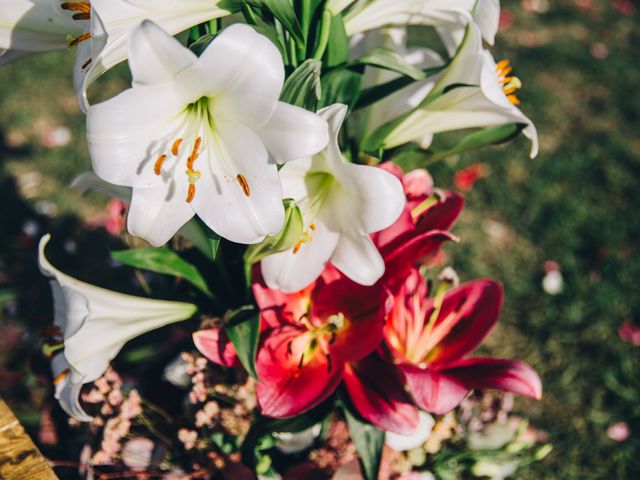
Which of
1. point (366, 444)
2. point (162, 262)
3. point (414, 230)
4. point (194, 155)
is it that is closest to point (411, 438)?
point (366, 444)

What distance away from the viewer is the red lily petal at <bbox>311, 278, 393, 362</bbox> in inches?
30.4

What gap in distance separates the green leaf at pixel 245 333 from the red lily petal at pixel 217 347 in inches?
0.8

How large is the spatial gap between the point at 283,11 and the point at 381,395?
0.48 m

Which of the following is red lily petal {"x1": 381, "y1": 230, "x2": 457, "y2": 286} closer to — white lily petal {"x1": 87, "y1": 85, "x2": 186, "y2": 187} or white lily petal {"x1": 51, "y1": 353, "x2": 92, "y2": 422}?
white lily petal {"x1": 87, "y1": 85, "x2": 186, "y2": 187}

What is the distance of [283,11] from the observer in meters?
0.68

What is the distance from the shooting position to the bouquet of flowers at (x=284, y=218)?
61 cm

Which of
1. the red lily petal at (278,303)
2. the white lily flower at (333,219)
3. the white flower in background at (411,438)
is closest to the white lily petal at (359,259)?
the white lily flower at (333,219)

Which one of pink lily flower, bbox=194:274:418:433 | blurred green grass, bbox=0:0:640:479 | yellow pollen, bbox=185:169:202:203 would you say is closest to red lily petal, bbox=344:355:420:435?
pink lily flower, bbox=194:274:418:433

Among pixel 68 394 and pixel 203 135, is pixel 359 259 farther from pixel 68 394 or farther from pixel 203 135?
pixel 68 394

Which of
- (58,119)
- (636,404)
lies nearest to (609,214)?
(636,404)

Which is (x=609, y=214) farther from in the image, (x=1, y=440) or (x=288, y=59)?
(x=1, y=440)

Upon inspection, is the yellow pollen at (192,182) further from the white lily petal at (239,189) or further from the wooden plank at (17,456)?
the wooden plank at (17,456)

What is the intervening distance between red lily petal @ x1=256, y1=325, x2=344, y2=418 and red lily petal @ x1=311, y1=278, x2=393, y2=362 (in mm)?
27

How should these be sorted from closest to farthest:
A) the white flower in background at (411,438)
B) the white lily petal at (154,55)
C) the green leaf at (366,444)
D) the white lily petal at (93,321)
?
the white lily petal at (154,55), the white lily petal at (93,321), the green leaf at (366,444), the white flower in background at (411,438)
